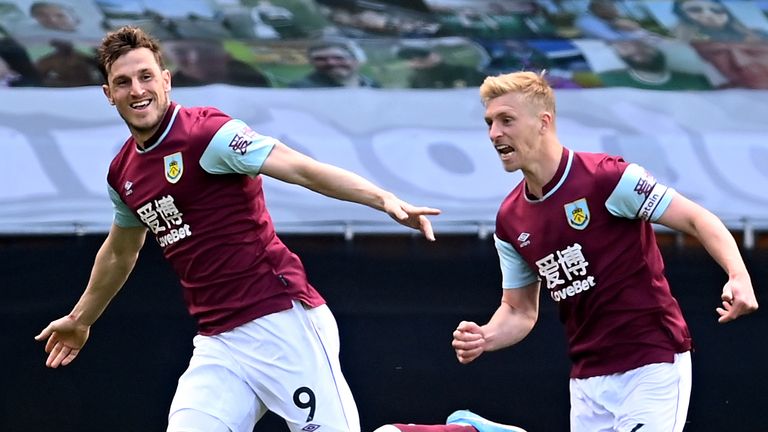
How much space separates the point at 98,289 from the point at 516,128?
163cm

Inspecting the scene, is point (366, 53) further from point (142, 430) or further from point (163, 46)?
point (142, 430)

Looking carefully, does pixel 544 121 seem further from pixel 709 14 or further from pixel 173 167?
pixel 709 14

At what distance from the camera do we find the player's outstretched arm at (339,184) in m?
3.90

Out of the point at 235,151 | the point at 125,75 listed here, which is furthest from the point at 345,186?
the point at 125,75

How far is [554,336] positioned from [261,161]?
8.04 ft

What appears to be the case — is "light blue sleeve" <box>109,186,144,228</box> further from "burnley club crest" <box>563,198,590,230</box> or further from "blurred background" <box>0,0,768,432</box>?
"blurred background" <box>0,0,768,432</box>

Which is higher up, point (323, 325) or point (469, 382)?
point (323, 325)

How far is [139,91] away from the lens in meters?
4.33

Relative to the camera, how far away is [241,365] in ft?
14.2

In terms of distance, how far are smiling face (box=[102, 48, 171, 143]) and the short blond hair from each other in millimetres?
1041

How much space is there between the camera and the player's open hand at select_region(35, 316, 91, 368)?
4863 millimetres

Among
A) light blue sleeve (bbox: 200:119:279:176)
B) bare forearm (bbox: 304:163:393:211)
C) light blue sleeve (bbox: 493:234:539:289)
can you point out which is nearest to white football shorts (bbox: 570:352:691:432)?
light blue sleeve (bbox: 493:234:539:289)

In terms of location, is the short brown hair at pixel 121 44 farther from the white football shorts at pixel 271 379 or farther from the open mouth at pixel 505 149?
the open mouth at pixel 505 149

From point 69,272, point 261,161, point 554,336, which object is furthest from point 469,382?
point 261,161
